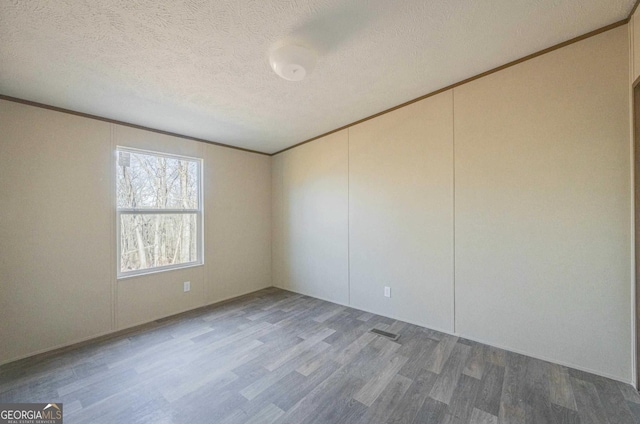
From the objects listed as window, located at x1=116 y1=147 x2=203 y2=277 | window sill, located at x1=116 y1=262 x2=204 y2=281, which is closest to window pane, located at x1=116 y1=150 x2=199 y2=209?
window, located at x1=116 y1=147 x2=203 y2=277

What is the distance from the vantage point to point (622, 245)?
1.90 meters

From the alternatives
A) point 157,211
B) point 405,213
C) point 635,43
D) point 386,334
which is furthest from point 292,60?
point 386,334

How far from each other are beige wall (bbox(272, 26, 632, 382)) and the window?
248cm

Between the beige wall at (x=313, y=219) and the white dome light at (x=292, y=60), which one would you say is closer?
the white dome light at (x=292, y=60)

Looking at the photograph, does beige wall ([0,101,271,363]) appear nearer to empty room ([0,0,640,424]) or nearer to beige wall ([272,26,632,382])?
empty room ([0,0,640,424])

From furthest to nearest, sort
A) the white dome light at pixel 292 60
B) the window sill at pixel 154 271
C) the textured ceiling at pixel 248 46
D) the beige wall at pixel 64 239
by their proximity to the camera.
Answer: the window sill at pixel 154 271
the beige wall at pixel 64 239
the white dome light at pixel 292 60
the textured ceiling at pixel 248 46

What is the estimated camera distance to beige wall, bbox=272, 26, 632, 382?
1941 millimetres

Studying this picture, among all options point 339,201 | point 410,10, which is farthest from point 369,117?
point 410,10

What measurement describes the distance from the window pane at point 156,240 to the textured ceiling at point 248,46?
1.30 m

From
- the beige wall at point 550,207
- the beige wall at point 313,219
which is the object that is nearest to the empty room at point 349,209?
the beige wall at point 550,207

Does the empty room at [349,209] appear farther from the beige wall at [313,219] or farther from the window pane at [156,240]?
the beige wall at [313,219]

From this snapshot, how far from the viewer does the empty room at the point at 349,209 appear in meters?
1.67

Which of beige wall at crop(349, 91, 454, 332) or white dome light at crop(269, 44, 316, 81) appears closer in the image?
white dome light at crop(269, 44, 316, 81)

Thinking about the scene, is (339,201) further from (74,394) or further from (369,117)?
(74,394)
